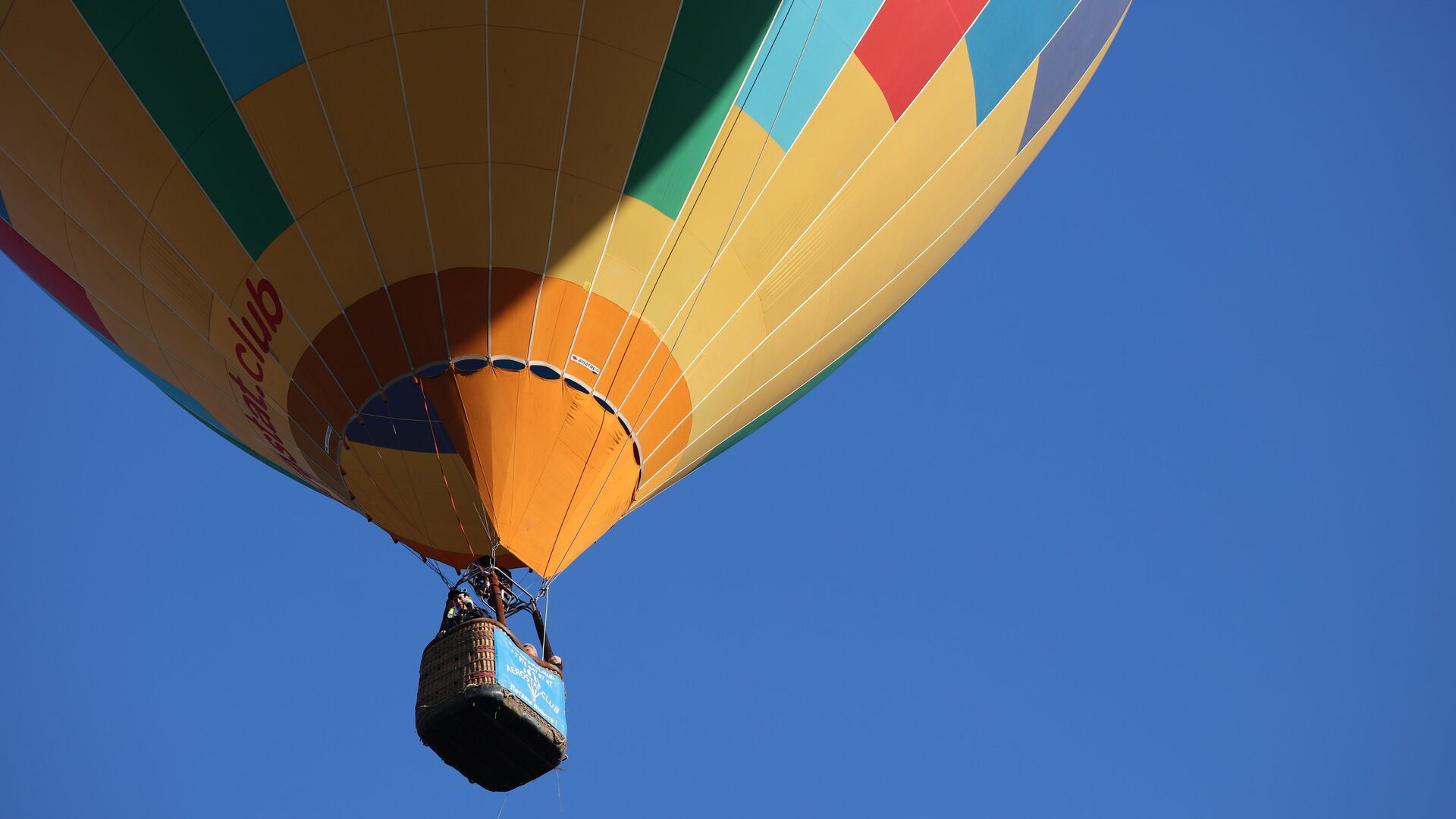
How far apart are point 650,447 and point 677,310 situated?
78 cm

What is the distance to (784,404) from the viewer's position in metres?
9.24


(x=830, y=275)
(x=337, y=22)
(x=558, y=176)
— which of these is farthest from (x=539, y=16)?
(x=830, y=275)

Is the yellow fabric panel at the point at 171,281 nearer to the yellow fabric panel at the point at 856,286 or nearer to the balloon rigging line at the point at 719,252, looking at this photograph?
the balloon rigging line at the point at 719,252

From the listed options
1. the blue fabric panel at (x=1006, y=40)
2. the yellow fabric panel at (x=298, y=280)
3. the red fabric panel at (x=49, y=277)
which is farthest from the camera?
the red fabric panel at (x=49, y=277)

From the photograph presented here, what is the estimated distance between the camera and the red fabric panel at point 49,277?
8148 mm

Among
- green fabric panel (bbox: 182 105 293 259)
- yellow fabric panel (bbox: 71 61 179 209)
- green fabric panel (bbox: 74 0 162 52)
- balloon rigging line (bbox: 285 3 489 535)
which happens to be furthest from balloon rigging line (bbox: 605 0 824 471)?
green fabric panel (bbox: 74 0 162 52)

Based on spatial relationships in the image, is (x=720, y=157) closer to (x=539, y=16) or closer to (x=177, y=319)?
(x=539, y=16)

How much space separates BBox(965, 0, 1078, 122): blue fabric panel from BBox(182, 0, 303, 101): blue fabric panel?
340cm

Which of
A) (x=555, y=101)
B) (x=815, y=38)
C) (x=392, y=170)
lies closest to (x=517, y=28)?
(x=555, y=101)

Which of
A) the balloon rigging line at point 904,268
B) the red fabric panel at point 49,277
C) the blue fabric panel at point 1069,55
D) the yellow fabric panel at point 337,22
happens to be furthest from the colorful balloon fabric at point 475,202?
the blue fabric panel at point 1069,55

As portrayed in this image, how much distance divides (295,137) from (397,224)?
1.90 ft

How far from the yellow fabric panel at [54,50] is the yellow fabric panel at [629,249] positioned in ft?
7.97

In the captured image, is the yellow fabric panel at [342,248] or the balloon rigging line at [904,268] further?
the balloon rigging line at [904,268]

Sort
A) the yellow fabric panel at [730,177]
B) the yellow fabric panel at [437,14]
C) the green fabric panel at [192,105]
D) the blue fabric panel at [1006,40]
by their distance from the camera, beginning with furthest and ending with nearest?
1. the blue fabric panel at [1006,40]
2. the yellow fabric panel at [730,177]
3. the green fabric panel at [192,105]
4. the yellow fabric panel at [437,14]
